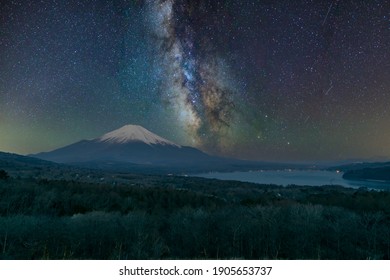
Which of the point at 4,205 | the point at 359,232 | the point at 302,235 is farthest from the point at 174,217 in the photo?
the point at 4,205

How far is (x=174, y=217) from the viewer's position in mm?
8367

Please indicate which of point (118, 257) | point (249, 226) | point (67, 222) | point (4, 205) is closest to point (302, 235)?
point (249, 226)

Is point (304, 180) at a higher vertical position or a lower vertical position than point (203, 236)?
lower

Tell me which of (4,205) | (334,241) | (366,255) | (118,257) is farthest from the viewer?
(4,205)

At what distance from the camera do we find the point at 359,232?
6984 millimetres

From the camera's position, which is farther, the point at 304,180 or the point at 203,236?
the point at 304,180

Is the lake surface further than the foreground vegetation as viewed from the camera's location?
Yes

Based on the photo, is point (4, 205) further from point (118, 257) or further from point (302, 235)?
point (302, 235)

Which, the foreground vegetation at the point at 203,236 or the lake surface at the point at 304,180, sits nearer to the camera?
the foreground vegetation at the point at 203,236

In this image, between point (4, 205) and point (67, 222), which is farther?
point (4, 205)
